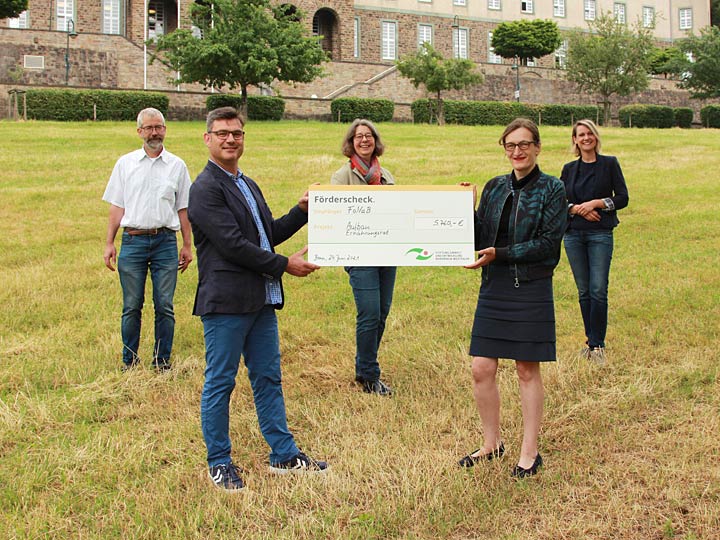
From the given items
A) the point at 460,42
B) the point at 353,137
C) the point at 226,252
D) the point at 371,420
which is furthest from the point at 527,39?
the point at 226,252

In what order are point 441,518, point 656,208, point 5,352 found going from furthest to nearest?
1. point 656,208
2. point 5,352
3. point 441,518

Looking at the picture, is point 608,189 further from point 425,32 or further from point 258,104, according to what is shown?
point 425,32

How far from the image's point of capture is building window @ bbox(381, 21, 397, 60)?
5703 centimetres

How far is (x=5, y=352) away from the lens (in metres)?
7.32

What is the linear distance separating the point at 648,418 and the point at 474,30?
5936cm

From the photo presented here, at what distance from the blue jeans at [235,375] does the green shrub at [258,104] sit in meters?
30.5

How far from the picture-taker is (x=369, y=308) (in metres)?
6.24

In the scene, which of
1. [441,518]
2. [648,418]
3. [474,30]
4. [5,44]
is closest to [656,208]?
[648,418]

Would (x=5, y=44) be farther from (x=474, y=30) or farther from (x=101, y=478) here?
(x=101, y=478)

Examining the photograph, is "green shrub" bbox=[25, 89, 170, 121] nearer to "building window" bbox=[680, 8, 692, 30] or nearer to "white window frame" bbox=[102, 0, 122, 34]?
"white window frame" bbox=[102, 0, 122, 34]

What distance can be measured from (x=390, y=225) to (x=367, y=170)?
1235 millimetres

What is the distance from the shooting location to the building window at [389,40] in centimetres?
5703

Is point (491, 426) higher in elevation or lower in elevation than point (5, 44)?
lower

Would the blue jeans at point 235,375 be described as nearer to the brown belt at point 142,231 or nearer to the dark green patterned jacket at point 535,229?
the dark green patterned jacket at point 535,229
